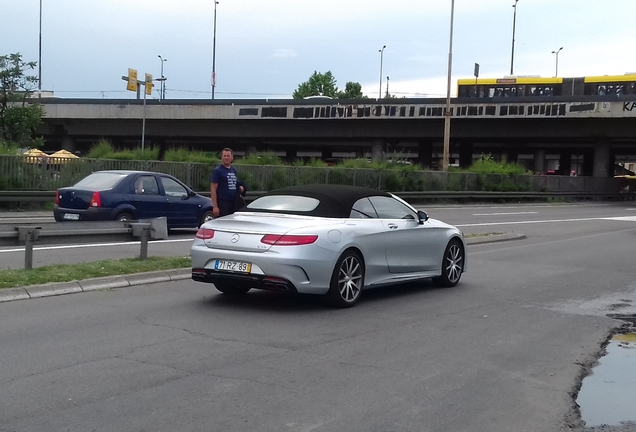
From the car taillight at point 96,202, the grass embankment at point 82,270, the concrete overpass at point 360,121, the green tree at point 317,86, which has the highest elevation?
the green tree at point 317,86

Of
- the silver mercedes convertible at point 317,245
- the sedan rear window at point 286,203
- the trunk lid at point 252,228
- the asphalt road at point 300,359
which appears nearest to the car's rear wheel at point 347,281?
the silver mercedes convertible at point 317,245

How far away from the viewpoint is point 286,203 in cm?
1027

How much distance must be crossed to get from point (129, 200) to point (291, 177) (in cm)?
1806

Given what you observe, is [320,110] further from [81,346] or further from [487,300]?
[81,346]

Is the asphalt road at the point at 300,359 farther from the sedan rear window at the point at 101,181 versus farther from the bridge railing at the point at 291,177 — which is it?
the bridge railing at the point at 291,177

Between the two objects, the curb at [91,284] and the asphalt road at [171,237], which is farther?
the asphalt road at [171,237]

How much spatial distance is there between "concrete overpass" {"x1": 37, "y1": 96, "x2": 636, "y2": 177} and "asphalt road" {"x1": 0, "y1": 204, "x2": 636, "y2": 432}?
133 feet

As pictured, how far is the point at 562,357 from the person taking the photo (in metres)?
7.81

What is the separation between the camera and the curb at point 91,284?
964cm

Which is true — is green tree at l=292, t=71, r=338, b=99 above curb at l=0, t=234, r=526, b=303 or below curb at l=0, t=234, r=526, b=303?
above

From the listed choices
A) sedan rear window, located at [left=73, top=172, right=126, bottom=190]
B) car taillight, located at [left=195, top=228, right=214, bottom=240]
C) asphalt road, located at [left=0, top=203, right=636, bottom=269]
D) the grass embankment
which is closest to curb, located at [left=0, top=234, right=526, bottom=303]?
the grass embankment

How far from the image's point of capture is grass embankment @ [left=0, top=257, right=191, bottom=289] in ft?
33.1

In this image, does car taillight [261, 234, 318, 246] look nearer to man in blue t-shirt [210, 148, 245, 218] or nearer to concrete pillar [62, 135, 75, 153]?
man in blue t-shirt [210, 148, 245, 218]

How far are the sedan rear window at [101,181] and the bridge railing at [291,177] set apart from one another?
923cm
